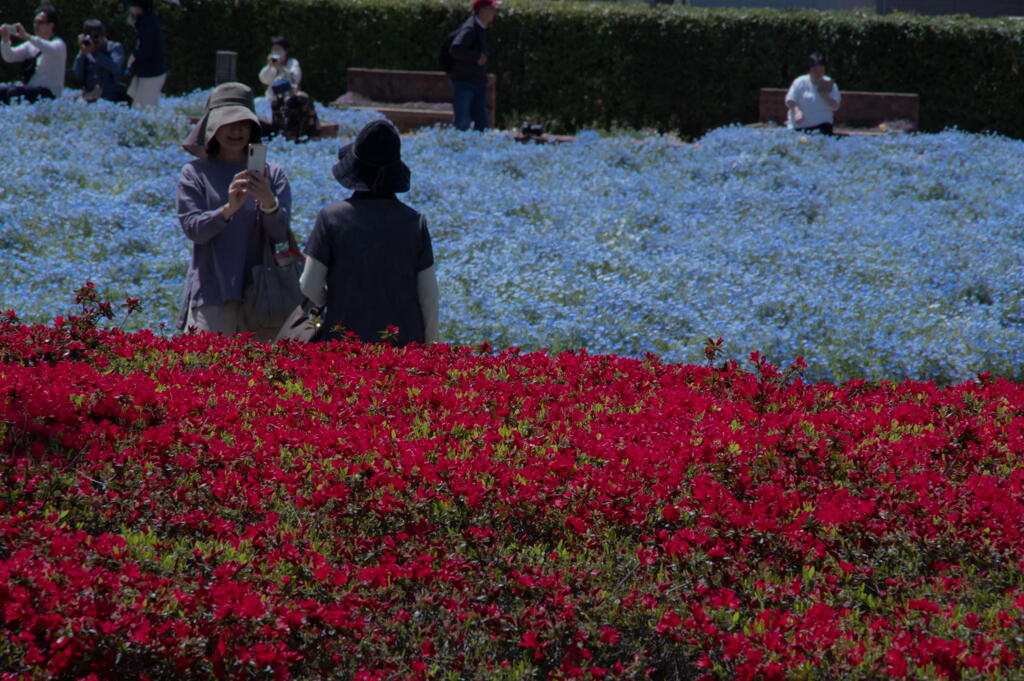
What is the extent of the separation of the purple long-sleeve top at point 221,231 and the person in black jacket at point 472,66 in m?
9.94

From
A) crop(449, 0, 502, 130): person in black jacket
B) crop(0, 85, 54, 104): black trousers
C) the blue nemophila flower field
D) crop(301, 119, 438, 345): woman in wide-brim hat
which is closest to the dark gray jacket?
crop(449, 0, 502, 130): person in black jacket

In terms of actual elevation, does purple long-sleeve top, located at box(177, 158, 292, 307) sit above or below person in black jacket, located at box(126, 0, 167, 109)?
below

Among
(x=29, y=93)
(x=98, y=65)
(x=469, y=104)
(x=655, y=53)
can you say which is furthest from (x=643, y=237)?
(x=655, y=53)

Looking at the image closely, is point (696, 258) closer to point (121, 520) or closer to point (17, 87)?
point (121, 520)

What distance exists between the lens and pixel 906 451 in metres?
4.09

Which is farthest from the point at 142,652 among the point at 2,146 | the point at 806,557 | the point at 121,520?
the point at 2,146

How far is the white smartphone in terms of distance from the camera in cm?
543

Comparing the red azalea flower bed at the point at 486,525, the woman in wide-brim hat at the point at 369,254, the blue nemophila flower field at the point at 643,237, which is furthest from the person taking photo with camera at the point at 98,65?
the red azalea flower bed at the point at 486,525

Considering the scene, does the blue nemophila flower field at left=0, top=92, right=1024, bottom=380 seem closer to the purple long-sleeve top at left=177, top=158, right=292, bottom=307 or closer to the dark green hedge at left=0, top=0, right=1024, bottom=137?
the purple long-sleeve top at left=177, top=158, right=292, bottom=307

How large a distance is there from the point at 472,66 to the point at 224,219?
10.5 m

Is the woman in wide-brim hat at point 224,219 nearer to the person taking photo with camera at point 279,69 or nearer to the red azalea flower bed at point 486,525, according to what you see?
the red azalea flower bed at point 486,525

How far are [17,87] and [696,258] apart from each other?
9846 mm

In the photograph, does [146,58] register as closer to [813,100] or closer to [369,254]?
[813,100]

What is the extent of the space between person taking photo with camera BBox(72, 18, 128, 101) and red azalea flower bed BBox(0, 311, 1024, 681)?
11698 mm
